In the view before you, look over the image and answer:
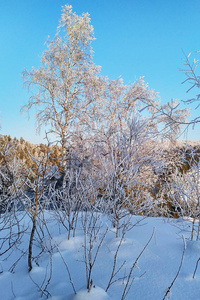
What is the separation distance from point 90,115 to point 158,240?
795 cm

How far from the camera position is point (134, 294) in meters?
1.90

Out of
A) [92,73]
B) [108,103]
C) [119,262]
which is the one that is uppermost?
[92,73]

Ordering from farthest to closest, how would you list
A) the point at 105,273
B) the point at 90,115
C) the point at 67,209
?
1. the point at 90,115
2. the point at 67,209
3. the point at 105,273

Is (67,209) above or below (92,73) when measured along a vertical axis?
below

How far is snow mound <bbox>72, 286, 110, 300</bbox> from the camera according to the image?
1805 mm

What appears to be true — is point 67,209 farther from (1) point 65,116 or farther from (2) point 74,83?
(2) point 74,83

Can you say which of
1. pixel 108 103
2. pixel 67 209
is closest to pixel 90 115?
pixel 108 103

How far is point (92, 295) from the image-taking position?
71.8 inches

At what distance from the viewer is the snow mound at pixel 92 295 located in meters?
1.80

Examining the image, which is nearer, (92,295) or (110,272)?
(92,295)

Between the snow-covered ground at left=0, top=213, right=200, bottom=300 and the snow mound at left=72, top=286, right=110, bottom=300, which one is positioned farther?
the snow-covered ground at left=0, top=213, right=200, bottom=300

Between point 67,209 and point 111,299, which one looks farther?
point 67,209

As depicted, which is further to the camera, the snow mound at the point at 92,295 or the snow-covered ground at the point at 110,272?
the snow-covered ground at the point at 110,272

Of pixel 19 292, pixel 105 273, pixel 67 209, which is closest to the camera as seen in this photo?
pixel 19 292
